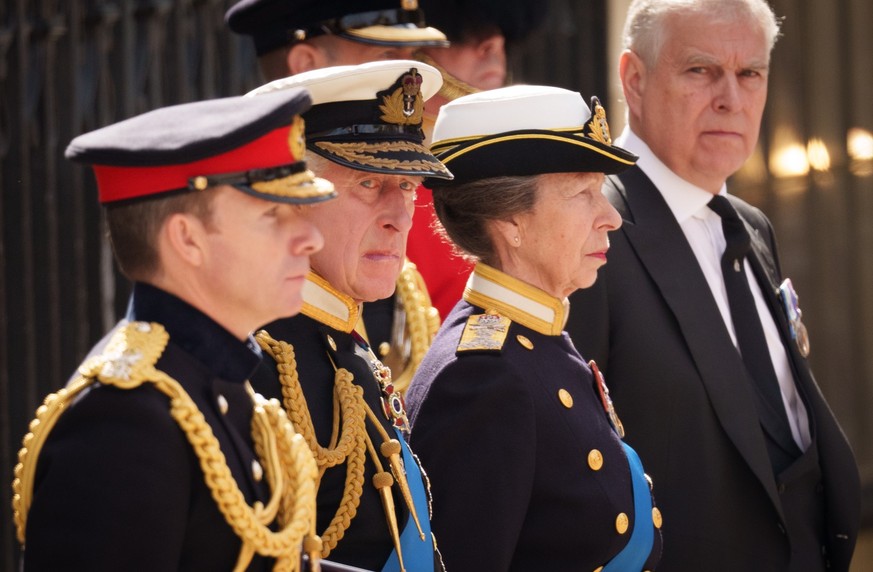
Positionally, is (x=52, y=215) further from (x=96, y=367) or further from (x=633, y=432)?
(x=96, y=367)

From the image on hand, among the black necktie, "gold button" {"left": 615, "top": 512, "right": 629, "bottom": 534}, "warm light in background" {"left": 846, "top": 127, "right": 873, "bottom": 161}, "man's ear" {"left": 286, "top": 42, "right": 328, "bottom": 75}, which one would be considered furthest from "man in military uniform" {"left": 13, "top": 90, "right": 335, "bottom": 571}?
"warm light in background" {"left": 846, "top": 127, "right": 873, "bottom": 161}

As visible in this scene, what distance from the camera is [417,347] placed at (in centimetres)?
347

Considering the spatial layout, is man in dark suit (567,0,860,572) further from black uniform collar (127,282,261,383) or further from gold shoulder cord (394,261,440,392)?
black uniform collar (127,282,261,383)

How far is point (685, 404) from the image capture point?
11.4ft

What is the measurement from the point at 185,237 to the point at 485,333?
3.26 ft

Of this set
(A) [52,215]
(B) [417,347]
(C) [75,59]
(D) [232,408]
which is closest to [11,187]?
(A) [52,215]

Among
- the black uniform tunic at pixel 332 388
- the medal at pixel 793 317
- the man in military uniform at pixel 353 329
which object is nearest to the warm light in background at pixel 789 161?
the medal at pixel 793 317

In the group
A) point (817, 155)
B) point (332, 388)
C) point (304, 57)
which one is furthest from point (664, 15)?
point (817, 155)

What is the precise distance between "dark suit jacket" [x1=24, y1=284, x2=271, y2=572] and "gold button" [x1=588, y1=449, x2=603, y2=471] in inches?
37.1

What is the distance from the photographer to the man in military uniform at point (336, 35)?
370 cm

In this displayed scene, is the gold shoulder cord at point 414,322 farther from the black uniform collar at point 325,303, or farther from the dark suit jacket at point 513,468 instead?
the black uniform collar at point 325,303

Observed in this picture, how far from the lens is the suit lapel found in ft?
11.5

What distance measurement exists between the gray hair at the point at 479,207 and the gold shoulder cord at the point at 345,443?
21.2 inches

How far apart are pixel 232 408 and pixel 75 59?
8.64 ft
